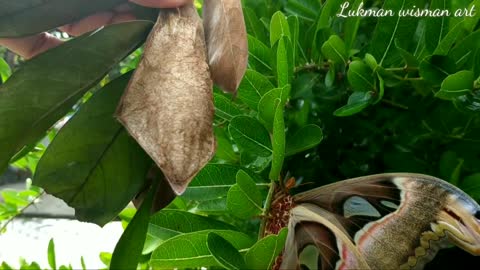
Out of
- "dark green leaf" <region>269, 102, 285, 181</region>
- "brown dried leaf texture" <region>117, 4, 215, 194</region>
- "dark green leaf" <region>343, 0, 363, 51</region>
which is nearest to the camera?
"brown dried leaf texture" <region>117, 4, 215, 194</region>

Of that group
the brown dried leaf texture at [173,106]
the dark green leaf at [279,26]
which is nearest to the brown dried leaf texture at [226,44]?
the brown dried leaf texture at [173,106]

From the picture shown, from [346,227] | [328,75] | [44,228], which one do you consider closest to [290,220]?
[346,227]

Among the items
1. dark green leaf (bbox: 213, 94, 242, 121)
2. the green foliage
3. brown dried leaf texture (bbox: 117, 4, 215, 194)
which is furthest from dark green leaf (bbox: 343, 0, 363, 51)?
brown dried leaf texture (bbox: 117, 4, 215, 194)

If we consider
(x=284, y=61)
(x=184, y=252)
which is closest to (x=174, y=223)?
(x=184, y=252)

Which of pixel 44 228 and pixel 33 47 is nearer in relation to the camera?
pixel 33 47

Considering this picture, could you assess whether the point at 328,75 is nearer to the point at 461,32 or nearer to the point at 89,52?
the point at 461,32

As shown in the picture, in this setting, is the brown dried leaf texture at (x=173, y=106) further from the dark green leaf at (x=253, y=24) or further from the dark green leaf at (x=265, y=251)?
the dark green leaf at (x=253, y=24)

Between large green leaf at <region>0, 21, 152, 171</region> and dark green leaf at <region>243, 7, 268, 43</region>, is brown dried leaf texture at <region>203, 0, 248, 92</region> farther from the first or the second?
dark green leaf at <region>243, 7, 268, 43</region>
